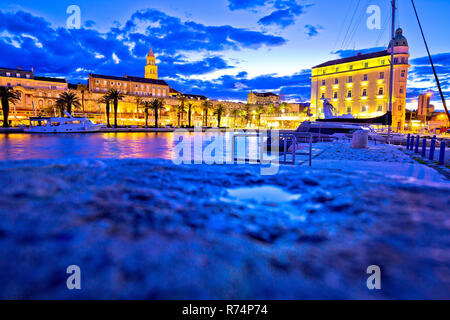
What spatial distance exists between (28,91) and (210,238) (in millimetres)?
80589

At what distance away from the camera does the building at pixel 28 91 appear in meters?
61.5

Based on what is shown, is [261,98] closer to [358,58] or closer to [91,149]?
[358,58]

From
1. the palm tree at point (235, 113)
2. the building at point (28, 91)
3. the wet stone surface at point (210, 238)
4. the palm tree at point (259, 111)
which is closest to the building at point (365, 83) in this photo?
the palm tree at point (259, 111)

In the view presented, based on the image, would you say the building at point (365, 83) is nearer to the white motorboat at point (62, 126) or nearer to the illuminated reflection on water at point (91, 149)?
the illuminated reflection on water at point (91, 149)

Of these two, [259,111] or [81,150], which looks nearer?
[81,150]

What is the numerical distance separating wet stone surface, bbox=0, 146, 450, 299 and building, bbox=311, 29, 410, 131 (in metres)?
63.2

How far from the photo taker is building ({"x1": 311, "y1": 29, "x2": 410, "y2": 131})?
55812 mm

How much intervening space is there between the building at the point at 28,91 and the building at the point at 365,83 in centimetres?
6902

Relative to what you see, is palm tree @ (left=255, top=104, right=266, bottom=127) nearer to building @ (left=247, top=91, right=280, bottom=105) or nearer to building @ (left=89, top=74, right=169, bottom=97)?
building @ (left=247, top=91, right=280, bottom=105)

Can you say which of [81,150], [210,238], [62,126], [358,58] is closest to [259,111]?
[358,58]

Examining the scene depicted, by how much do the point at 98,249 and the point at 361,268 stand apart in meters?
1.16

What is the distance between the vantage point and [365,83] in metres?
59.8

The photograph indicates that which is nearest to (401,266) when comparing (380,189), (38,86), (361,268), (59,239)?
(361,268)

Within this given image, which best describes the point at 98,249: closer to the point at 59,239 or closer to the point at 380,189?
the point at 59,239
